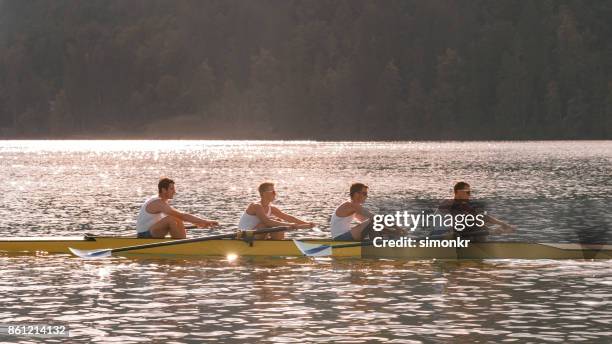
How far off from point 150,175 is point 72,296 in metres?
86.7

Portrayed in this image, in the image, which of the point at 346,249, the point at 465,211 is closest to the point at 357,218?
the point at 346,249

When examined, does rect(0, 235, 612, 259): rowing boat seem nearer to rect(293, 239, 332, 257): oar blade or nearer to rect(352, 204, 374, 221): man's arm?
rect(293, 239, 332, 257): oar blade

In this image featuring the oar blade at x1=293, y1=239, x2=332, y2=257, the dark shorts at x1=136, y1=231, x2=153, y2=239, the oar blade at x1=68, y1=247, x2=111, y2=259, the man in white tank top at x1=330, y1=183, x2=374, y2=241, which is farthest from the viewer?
the dark shorts at x1=136, y1=231, x2=153, y2=239

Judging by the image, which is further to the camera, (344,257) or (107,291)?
(344,257)

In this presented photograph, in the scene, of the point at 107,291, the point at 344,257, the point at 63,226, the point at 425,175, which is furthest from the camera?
the point at 425,175

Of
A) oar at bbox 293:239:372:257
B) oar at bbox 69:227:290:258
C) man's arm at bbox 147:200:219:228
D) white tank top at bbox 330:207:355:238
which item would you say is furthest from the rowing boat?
man's arm at bbox 147:200:219:228

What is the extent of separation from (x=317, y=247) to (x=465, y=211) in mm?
4004

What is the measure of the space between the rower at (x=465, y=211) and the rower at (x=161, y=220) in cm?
615

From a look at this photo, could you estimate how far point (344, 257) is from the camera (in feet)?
105

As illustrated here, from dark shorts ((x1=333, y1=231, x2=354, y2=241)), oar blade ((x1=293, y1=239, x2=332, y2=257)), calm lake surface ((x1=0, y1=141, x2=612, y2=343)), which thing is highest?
dark shorts ((x1=333, y1=231, x2=354, y2=241))

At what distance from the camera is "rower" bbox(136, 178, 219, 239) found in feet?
105

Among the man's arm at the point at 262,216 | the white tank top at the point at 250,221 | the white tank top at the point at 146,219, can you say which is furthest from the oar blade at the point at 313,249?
the white tank top at the point at 146,219

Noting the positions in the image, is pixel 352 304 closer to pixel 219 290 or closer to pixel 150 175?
pixel 219 290

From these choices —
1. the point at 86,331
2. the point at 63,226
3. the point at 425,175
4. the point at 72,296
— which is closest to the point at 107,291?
the point at 72,296
